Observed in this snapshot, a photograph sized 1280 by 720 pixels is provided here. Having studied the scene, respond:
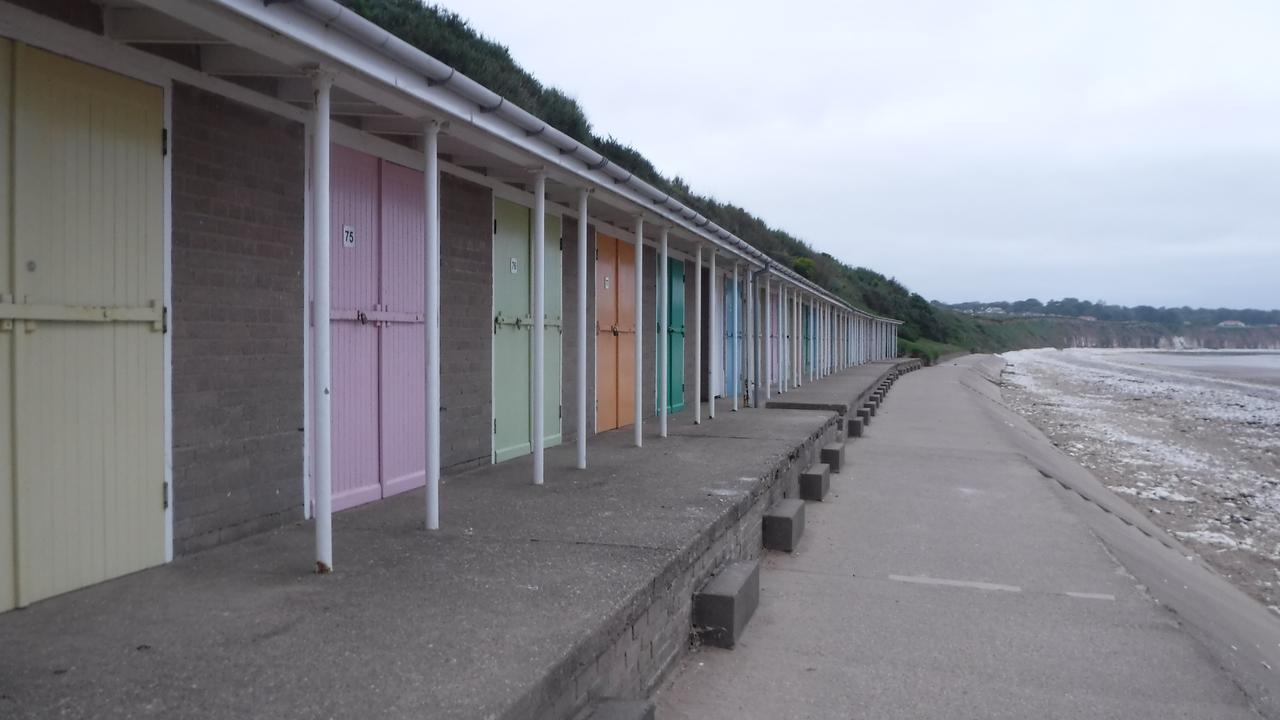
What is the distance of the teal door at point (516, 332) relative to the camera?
7676 millimetres

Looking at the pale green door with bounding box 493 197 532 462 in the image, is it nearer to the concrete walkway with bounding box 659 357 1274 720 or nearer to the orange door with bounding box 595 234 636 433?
the orange door with bounding box 595 234 636 433

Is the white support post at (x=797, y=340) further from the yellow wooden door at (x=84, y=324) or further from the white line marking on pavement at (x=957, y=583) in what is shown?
the yellow wooden door at (x=84, y=324)

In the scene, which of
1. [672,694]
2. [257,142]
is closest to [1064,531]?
[672,694]

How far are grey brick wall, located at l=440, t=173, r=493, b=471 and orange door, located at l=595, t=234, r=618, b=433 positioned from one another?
2.57 metres

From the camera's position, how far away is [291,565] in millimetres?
4324

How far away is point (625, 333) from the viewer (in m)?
10.9

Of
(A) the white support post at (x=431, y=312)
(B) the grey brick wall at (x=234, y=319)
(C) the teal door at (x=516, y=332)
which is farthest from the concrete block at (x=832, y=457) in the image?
(B) the grey brick wall at (x=234, y=319)

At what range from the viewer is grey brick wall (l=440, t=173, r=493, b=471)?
6844 mm

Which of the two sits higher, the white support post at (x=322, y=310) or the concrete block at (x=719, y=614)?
the white support post at (x=322, y=310)

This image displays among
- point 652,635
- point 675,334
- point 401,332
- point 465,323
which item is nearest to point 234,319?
point 401,332

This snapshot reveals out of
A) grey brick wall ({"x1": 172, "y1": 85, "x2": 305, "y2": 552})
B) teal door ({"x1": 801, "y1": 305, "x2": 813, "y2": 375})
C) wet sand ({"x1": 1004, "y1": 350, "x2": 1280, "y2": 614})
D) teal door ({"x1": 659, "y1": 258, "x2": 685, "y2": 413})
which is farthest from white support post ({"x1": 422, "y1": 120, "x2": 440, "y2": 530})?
teal door ({"x1": 801, "y1": 305, "x2": 813, "y2": 375})

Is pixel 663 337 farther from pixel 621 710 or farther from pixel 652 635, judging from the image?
pixel 621 710

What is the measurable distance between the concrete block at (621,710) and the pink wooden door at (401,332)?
3.18m

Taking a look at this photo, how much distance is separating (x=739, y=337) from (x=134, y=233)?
42.5 ft
